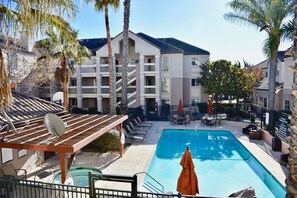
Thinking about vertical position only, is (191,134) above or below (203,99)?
below

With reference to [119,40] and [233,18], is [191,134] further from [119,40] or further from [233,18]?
[119,40]

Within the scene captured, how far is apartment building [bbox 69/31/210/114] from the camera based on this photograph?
29.0 metres

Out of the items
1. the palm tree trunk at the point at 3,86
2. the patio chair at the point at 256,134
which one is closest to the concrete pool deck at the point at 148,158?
the patio chair at the point at 256,134

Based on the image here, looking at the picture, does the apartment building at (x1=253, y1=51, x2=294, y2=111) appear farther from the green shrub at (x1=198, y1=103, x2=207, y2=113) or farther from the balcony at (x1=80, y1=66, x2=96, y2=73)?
the balcony at (x1=80, y1=66, x2=96, y2=73)

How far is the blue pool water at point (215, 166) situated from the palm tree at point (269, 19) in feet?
15.0

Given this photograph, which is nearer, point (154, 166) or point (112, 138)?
point (154, 166)

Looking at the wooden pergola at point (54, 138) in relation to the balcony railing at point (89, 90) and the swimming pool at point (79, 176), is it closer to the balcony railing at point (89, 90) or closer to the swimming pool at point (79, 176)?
the swimming pool at point (79, 176)

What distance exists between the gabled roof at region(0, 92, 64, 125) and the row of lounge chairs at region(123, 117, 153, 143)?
6600 millimetres

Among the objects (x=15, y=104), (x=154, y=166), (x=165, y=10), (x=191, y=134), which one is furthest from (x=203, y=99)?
(x=15, y=104)

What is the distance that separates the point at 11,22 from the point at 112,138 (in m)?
11.6

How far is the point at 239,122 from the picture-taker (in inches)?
891

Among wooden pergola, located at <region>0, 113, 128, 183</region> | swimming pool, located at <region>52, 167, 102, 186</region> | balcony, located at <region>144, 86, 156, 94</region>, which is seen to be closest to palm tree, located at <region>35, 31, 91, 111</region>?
wooden pergola, located at <region>0, 113, 128, 183</region>

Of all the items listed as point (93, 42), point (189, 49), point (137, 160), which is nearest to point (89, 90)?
point (93, 42)

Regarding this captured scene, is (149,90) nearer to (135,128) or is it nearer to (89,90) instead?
(89,90)
